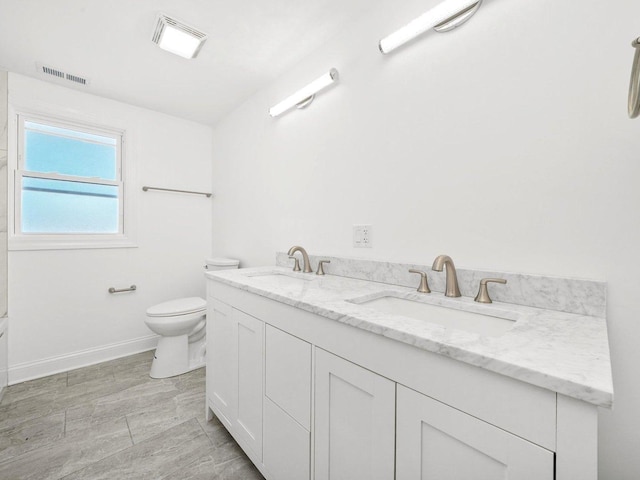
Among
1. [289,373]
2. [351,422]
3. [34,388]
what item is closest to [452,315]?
[351,422]

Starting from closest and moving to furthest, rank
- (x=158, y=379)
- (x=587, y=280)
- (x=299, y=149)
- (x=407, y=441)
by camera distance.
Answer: (x=407, y=441)
(x=587, y=280)
(x=299, y=149)
(x=158, y=379)

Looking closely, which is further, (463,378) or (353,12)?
(353,12)

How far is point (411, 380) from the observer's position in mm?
677

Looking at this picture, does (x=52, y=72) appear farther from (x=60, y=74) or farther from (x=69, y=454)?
(x=69, y=454)

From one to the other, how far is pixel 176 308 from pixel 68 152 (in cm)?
157

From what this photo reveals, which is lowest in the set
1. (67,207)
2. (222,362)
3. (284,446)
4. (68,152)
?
(284,446)

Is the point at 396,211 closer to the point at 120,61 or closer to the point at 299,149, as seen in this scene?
the point at 299,149

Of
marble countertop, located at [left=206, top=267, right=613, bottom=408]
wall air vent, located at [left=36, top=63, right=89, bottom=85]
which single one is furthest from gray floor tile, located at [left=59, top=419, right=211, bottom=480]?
wall air vent, located at [left=36, top=63, right=89, bottom=85]

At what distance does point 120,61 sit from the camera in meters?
1.92

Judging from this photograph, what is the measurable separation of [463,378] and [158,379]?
2.25 metres

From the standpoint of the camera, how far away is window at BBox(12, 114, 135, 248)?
2.15 metres

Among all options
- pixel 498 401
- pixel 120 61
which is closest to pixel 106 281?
pixel 120 61

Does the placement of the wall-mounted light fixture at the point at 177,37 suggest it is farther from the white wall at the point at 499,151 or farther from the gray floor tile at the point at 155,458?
the gray floor tile at the point at 155,458

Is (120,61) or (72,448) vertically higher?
(120,61)
